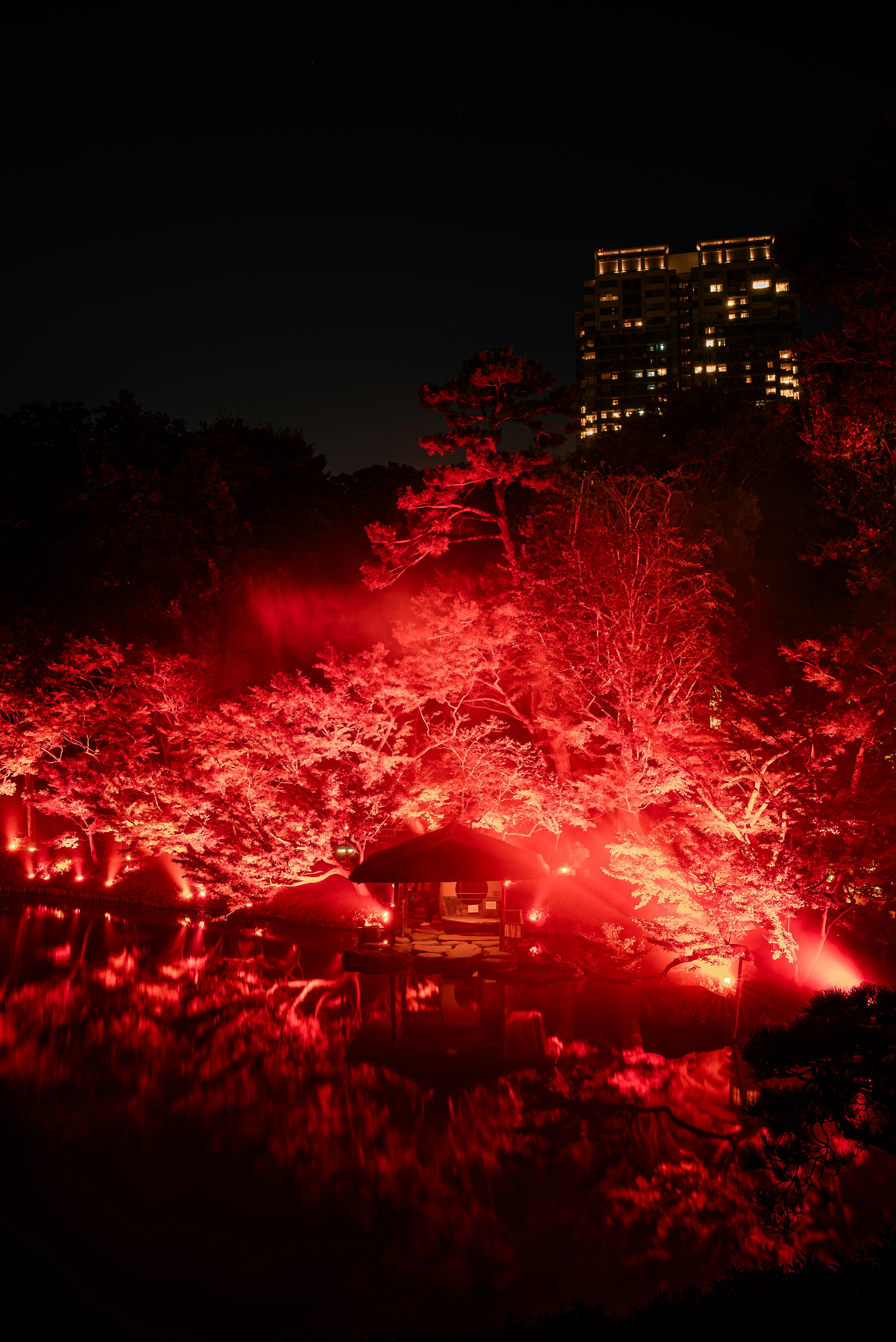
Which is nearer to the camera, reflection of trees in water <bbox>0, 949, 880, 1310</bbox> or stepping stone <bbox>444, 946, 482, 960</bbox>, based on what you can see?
reflection of trees in water <bbox>0, 949, 880, 1310</bbox>

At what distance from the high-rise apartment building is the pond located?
8651cm

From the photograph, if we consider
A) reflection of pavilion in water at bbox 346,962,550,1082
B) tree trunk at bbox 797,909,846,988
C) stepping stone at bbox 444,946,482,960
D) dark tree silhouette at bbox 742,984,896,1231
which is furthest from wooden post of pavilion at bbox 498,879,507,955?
dark tree silhouette at bbox 742,984,896,1231

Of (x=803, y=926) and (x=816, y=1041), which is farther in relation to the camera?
(x=803, y=926)

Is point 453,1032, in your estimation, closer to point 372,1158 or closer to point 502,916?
point 502,916

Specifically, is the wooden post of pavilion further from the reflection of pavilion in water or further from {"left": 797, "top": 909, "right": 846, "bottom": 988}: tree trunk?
{"left": 797, "top": 909, "right": 846, "bottom": 988}: tree trunk

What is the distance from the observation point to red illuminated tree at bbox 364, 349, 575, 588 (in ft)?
61.0

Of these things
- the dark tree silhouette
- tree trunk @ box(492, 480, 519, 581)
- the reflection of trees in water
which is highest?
tree trunk @ box(492, 480, 519, 581)

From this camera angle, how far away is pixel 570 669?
56.5 feet

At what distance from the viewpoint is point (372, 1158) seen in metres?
8.76

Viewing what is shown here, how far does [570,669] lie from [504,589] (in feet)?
8.90

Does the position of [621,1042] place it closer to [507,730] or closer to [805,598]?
[507,730]

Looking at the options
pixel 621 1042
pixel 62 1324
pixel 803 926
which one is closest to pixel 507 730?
pixel 803 926

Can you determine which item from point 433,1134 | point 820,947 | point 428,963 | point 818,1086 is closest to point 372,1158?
point 433,1134

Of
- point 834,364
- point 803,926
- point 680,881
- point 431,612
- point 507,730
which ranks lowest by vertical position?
point 803,926
